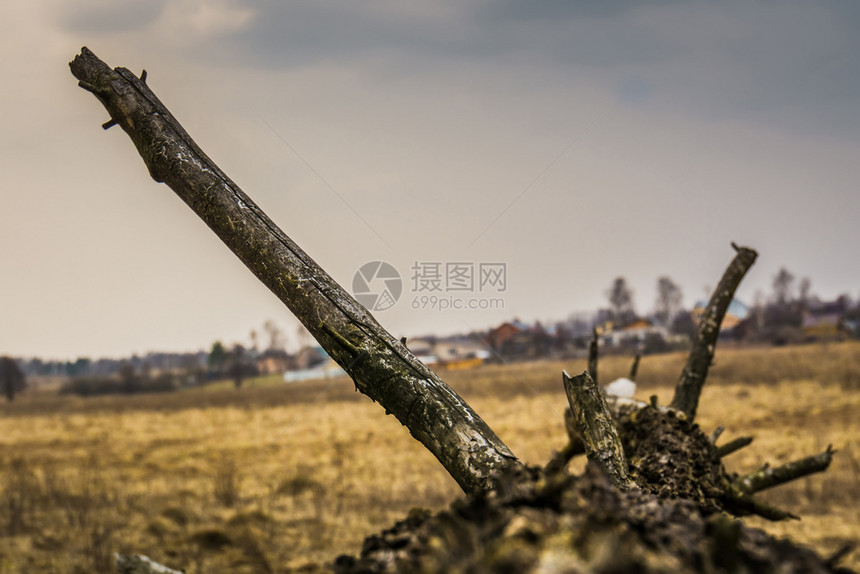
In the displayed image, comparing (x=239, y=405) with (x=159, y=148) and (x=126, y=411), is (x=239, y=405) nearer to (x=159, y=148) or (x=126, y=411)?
(x=126, y=411)

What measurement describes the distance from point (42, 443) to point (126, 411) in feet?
9.55

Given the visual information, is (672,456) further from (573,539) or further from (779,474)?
(573,539)

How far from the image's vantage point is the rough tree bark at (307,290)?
Result: 1.30m

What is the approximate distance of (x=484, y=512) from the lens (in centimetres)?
71

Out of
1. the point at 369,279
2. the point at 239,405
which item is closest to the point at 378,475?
the point at 239,405

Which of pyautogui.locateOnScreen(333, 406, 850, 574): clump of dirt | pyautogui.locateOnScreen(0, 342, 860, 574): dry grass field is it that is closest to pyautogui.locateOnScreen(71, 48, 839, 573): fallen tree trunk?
pyautogui.locateOnScreen(333, 406, 850, 574): clump of dirt

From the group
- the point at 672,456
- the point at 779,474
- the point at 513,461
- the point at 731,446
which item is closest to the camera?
the point at 513,461

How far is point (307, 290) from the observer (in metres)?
1.50

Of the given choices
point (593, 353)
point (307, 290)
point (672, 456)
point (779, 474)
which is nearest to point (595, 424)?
point (307, 290)

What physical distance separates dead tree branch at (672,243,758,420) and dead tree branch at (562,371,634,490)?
153 centimetres

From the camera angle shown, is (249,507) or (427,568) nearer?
(427,568)

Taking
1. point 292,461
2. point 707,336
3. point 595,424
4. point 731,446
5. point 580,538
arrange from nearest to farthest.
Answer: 1. point 580,538
2. point 595,424
3. point 731,446
4. point 707,336
5. point 292,461

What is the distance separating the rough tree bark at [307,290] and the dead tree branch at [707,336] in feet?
6.03

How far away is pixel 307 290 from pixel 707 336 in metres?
2.16
